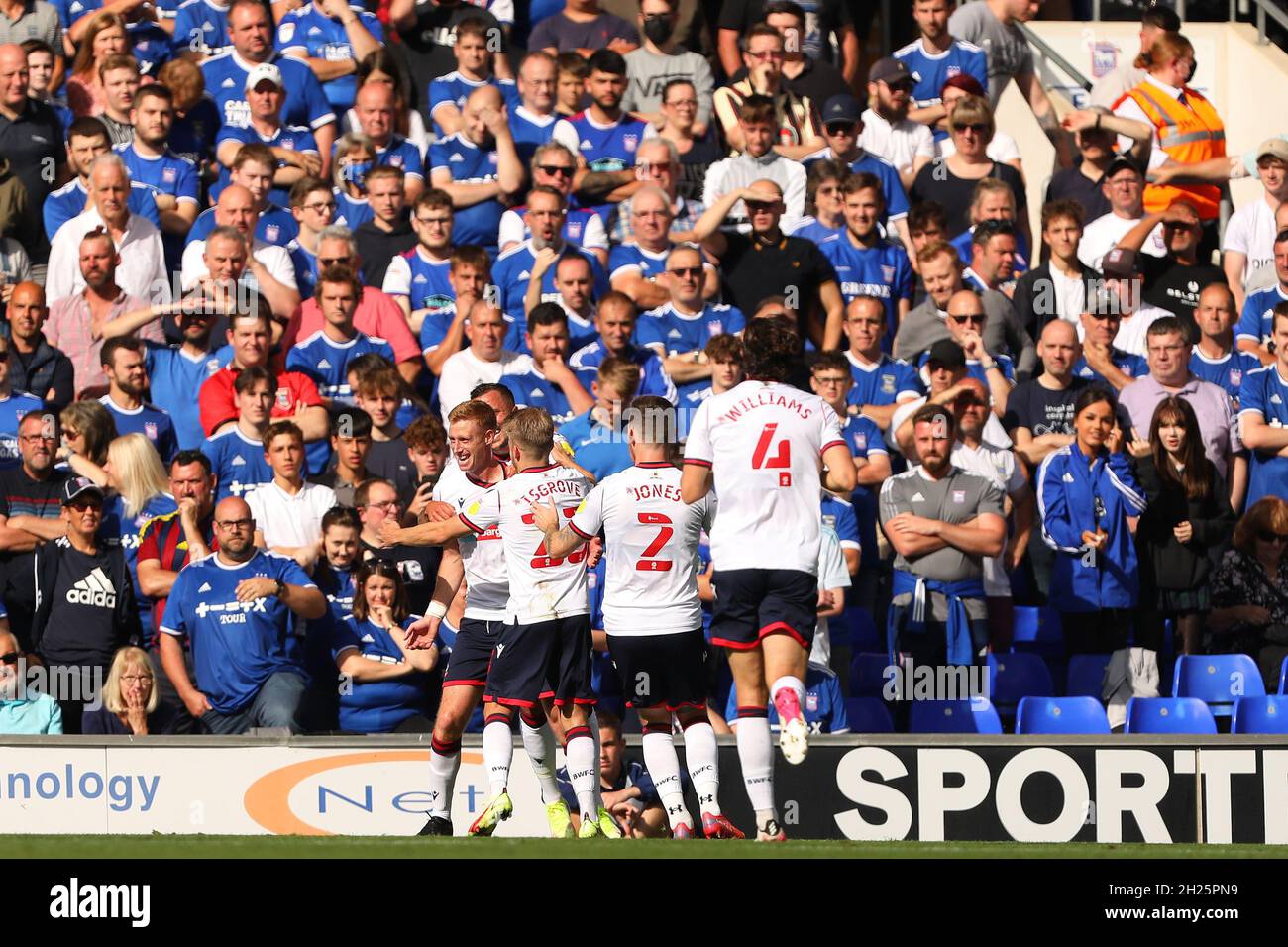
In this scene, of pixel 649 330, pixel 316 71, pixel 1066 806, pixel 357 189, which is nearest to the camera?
pixel 1066 806

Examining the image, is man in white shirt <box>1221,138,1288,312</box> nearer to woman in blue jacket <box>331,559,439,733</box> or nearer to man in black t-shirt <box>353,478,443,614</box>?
man in black t-shirt <box>353,478,443,614</box>

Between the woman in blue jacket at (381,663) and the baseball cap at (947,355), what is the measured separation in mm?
3649

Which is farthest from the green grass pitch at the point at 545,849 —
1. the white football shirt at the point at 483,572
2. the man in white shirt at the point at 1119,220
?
the man in white shirt at the point at 1119,220

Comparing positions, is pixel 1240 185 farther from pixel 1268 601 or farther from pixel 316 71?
pixel 316 71

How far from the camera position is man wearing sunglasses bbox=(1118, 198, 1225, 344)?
14.5 meters

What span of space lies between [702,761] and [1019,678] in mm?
3315

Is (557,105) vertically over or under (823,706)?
over

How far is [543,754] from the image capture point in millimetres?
9742

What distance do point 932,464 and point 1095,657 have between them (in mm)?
1506

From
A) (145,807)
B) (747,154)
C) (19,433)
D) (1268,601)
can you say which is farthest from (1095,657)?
(19,433)

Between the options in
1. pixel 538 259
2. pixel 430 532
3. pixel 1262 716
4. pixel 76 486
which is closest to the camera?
pixel 430 532

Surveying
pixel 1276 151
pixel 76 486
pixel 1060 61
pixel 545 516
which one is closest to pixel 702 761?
pixel 545 516

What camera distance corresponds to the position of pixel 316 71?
15672 mm

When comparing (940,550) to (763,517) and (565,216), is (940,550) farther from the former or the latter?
(565,216)
